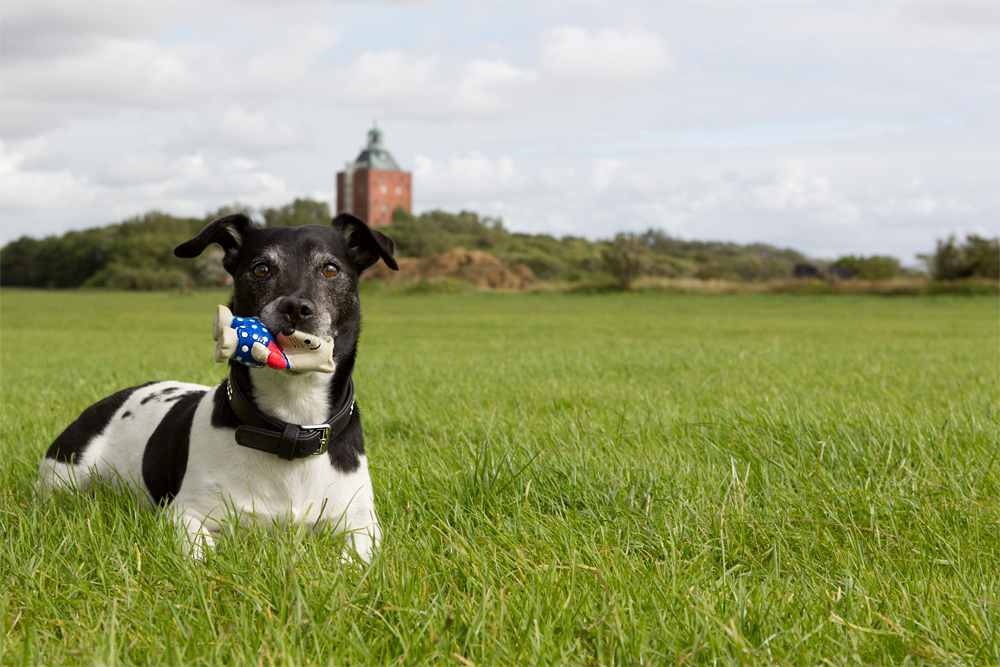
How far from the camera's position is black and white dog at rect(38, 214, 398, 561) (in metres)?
3.12

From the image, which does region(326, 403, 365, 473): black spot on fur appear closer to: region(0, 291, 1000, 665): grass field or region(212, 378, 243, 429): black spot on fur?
region(0, 291, 1000, 665): grass field

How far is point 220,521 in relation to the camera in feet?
10.2

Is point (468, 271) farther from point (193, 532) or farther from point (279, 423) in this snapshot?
point (193, 532)

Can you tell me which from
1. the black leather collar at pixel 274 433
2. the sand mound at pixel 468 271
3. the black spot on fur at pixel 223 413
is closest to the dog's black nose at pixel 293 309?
the black leather collar at pixel 274 433

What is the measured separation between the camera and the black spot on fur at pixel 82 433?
4.09 metres

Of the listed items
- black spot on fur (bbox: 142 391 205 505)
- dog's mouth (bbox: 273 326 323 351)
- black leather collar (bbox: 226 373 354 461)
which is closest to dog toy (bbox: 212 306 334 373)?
dog's mouth (bbox: 273 326 323 351)

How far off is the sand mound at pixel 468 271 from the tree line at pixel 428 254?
5.84 meters

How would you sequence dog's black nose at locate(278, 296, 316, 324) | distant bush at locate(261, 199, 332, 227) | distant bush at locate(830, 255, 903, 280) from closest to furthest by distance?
dog's black nose at locate(278, 296, 316, 324)
distant bush at locate(830, 255, 903, 280)
distant bush at locate(261, 199, 332, 227)

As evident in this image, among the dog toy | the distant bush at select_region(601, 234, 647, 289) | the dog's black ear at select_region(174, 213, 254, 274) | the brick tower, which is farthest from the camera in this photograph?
the brick tower

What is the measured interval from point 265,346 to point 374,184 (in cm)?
15630

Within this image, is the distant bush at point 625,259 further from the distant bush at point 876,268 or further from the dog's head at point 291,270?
the dog's head at point 291,270

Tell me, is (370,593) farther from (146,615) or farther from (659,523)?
(659,523)

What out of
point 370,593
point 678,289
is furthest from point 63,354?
point 678,289

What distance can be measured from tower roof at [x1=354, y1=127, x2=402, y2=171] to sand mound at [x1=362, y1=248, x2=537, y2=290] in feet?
276
